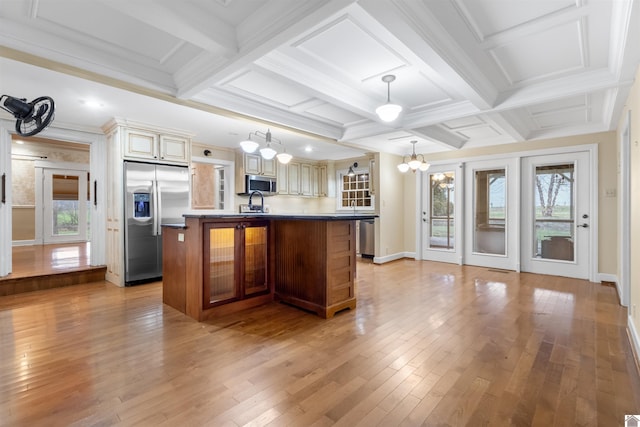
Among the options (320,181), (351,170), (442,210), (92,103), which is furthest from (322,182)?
(92,103)

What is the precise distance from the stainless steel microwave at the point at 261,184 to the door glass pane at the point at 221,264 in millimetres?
2899

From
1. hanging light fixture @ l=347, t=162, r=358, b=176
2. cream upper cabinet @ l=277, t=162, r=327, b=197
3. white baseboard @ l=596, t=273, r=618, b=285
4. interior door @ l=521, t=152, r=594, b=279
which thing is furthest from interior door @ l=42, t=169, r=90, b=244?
white baseboard @ l=596, t=273, r=618, b=285

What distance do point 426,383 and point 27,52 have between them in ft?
12.8

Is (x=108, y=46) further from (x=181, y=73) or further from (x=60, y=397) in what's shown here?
(x=60, y=397)

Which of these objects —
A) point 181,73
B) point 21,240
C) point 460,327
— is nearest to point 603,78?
point 460,327

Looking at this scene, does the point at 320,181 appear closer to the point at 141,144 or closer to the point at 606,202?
the point at 141,144

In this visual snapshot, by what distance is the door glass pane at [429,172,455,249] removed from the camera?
21.0ft

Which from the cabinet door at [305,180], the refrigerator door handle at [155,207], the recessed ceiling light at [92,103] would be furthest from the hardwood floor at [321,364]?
the cabinet door at [305,180]

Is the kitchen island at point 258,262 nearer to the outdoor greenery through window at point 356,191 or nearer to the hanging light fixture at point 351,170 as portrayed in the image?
the outdoor greenery through window at point 356,191

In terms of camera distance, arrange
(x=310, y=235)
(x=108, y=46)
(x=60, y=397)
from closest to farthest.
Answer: (x=60, y=397) → (x=108, y=46) → (x=310, y=235)

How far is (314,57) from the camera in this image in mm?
2758

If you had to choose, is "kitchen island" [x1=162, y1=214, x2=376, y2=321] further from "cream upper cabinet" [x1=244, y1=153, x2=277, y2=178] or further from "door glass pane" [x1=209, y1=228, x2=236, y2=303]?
"cream upper cabinet" [x1=244, y1=153, x2=277, y2=178]

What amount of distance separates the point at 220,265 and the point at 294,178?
414 centimetres

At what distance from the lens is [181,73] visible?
3146 mm
